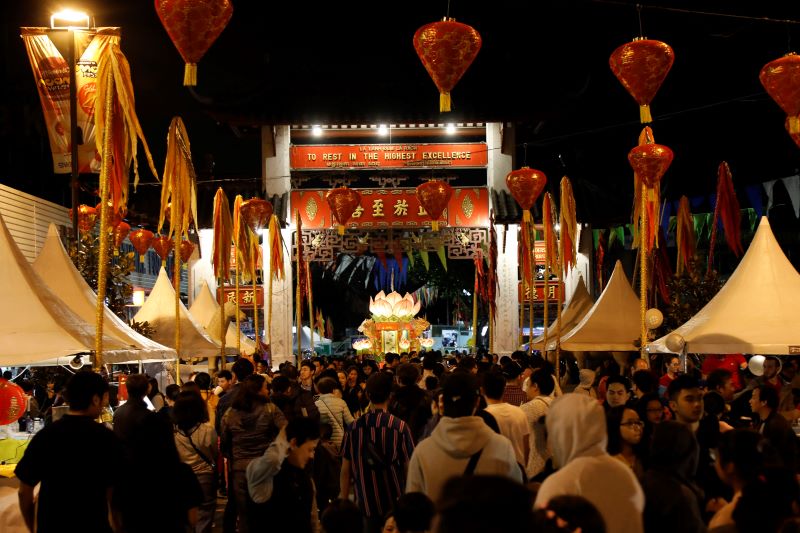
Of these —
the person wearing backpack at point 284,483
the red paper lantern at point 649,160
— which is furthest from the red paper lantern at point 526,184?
the person wearing backpack at point 284,483

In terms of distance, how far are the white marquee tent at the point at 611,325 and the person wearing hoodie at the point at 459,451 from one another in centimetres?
1170

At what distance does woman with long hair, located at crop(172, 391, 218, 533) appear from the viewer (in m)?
6.80

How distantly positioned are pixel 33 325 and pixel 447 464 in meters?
5.44

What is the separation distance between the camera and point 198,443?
22.7ft

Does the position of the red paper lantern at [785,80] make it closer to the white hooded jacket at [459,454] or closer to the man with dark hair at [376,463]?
the man with dark hair at [376,463]

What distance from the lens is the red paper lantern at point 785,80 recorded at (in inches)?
405

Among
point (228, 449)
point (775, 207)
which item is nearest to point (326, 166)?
point (775, 207)

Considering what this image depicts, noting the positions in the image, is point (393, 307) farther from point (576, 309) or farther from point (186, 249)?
point (576, 309)

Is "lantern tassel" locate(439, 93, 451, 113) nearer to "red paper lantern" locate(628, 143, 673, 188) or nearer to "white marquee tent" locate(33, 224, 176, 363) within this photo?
"red paper lantern" locate(628, 143, 673, 188)

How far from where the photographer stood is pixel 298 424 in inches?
213

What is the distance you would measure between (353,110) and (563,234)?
29.6 ft

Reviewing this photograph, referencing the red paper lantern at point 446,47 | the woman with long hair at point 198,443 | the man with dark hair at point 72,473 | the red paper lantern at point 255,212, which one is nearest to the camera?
the man with dark hair at point 72,473

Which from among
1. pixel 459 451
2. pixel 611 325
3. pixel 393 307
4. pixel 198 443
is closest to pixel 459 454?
pixel 459 451

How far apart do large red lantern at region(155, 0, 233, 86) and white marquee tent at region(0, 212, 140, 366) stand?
8.20ft
